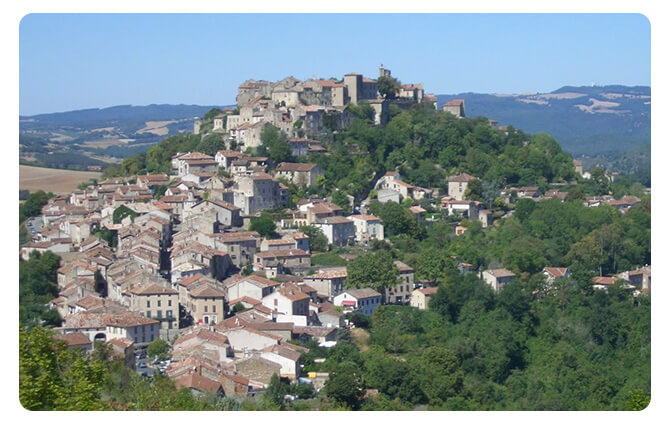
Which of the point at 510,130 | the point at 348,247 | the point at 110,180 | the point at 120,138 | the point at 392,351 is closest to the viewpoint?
the point at 392,351

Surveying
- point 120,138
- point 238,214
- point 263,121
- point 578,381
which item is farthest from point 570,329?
point 120,138

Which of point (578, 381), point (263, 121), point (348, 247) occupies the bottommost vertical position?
point (578, 381)

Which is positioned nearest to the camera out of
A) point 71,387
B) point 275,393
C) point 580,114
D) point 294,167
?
point 71,387

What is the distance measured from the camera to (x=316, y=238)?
909 inches

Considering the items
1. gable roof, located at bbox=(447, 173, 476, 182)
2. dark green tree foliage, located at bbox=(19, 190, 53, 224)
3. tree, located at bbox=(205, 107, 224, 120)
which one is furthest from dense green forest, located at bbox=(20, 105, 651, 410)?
dark green tree foliage, located at bbox=(19, 190, 53, 224)

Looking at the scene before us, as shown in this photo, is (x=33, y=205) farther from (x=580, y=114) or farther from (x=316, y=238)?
(x=580, y=114)

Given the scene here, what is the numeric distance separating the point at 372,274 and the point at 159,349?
16.7ft

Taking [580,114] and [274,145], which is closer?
[274,145]

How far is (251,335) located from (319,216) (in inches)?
257

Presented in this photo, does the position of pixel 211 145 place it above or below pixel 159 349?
Result: above

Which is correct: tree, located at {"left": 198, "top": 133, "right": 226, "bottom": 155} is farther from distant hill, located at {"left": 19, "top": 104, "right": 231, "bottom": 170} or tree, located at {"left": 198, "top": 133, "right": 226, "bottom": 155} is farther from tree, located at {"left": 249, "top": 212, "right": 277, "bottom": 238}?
distant hill, located at {"left": 19, "top": 104, "right": 231, "bottom": 170}

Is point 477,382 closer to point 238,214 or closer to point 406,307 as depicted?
point 406,307

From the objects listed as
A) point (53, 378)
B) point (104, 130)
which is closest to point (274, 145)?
point (53, 378)

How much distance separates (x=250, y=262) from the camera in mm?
21812
